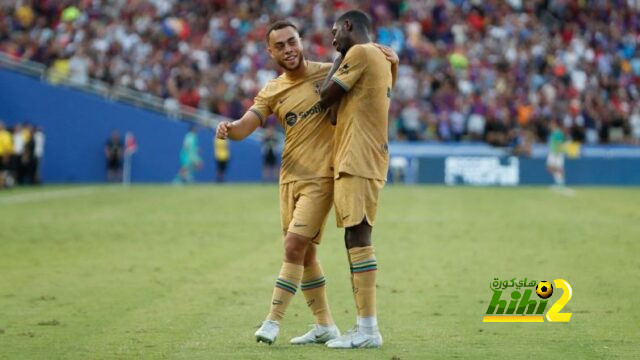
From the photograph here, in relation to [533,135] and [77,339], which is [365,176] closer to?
[77,339]

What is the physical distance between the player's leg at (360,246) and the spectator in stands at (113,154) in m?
32.4

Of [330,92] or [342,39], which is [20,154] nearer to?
[342,39]

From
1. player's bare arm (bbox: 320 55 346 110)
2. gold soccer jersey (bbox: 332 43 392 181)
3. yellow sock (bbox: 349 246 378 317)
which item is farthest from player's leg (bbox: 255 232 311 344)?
player's bare arm (bbox: 320 55 346 110)

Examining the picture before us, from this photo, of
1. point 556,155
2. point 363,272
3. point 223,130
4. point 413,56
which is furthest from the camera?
point 413,56

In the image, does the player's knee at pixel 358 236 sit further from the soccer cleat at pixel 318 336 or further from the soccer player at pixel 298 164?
the soccer cleat at pixel 318 336

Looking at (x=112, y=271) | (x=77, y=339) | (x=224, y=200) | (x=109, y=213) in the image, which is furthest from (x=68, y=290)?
(x=224, y=200)

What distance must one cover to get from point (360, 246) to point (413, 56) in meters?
33.8

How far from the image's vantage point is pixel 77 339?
9672 millimetres

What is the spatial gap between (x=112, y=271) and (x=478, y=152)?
25858 millimetres

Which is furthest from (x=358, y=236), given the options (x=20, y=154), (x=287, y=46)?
(x=20, y=154)

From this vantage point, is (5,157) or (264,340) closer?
(264,340)

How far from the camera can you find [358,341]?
895 cm
